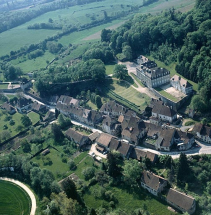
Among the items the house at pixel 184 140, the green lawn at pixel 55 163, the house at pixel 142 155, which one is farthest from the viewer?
the green lawn at pixel 55 163

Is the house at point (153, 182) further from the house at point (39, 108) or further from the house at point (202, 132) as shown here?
the house at point (39, 108)

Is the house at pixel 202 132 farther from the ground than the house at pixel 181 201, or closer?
farther from the ground

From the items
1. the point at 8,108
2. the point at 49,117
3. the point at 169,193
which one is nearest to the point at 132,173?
the point at 169,193

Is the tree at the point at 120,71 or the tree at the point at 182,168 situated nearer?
the tree at the point at 182,168

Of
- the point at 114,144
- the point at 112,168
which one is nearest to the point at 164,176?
the point at 112,168

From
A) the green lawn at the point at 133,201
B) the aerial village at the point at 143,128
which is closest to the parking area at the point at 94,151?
the aerial village at the point at 143,128

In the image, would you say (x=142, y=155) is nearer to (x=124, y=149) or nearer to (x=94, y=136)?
(x=124, y=149)
